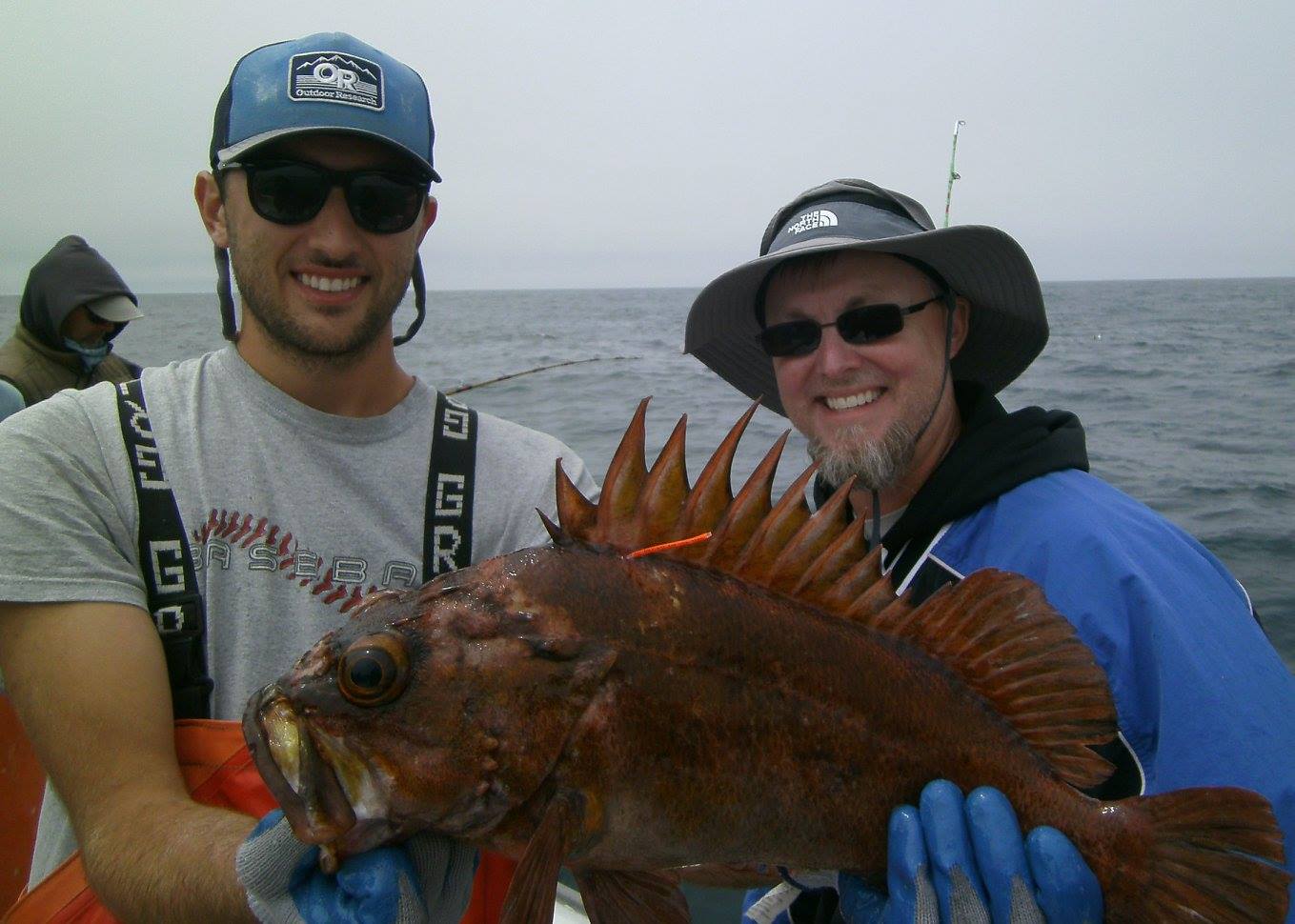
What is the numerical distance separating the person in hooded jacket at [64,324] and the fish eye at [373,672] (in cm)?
548

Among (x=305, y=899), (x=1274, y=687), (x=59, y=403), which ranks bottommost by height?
(x=305, y=899)

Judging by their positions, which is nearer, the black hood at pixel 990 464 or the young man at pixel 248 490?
the young man at pixel 248 490

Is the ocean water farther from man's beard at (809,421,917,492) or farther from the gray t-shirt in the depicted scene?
the gray t-shirt

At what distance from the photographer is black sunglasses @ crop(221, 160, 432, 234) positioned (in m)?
2.36

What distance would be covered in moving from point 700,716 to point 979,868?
657 millimetres

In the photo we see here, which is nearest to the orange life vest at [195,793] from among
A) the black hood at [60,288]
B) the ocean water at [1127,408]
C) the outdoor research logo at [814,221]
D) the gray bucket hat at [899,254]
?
the gray bucket hat at [899,254]

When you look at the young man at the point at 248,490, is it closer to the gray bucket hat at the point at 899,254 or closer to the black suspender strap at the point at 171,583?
the black suspender strap at the point at 171,583

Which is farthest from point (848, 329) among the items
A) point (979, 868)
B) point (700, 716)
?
point (979, 868)

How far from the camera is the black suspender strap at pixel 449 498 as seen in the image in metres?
2.48

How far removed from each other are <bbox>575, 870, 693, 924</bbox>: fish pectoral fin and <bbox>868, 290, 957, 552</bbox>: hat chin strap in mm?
1244

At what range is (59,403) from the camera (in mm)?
2203

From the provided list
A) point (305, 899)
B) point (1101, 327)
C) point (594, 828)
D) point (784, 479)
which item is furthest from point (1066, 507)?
point (1101, 327)

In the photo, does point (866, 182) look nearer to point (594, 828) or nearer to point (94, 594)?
point (594, 828)

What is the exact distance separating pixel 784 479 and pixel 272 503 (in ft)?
28.2
